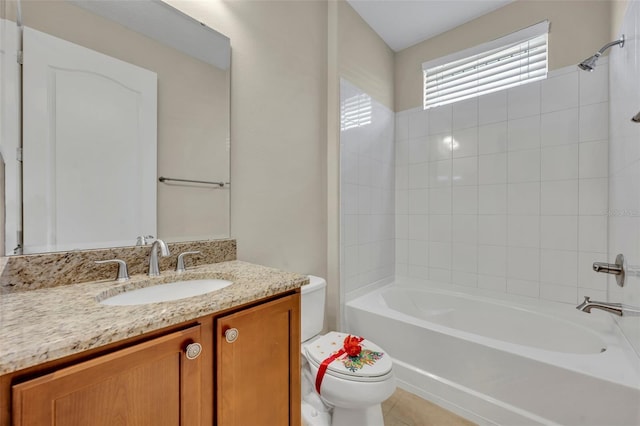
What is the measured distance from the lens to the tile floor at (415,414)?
1.55m

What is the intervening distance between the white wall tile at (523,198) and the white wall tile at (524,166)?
0.15ft

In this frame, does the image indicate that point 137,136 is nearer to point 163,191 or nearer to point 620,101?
point 163,191

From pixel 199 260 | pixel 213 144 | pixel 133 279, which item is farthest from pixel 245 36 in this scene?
pixel 133 279

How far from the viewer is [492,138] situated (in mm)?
2234

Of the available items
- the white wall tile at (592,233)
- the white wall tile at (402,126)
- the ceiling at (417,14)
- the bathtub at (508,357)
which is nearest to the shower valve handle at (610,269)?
the bathtub at (508,357)

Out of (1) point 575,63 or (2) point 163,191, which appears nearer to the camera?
(2) point 163,191

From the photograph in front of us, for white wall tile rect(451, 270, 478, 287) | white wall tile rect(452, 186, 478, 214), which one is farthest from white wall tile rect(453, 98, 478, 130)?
white wall tile rect(451, 270, 478, 287)

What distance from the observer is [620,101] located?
1501 mm

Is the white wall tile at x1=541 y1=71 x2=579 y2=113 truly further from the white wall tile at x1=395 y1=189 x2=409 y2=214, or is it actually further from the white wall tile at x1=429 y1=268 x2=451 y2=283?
the white wall tile at x1=429 y1=268 x2=451 y2=283

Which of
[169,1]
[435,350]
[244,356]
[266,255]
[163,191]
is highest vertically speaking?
[169,1]

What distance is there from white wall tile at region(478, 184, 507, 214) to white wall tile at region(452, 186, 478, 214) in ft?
0.12

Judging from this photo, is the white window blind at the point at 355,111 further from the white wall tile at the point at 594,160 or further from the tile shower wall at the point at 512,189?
the white wall tile at the point at 594,160

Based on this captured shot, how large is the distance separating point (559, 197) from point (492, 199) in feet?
1.34

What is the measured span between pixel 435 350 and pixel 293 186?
4.47 ft
